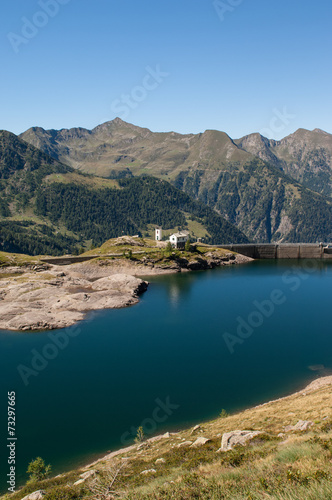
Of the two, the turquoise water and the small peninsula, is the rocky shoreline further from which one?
the turquoise water

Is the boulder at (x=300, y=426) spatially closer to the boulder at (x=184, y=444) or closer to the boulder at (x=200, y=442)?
the boulder at (x=200, y=442)

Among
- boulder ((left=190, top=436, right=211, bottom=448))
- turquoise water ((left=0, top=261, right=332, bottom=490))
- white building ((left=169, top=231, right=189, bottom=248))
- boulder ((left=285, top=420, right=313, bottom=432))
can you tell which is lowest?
turquoise water ((left=0, top=261, right=332, bottom=490))

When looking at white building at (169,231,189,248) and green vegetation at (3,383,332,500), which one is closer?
green vegetation at (3,383,332,500)

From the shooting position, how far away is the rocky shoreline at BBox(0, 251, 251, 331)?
284 feet

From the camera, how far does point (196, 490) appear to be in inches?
698

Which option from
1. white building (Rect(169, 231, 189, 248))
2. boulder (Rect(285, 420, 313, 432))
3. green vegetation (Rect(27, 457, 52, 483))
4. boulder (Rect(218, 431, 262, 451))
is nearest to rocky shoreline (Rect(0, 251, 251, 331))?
white building (Rect(169, 231, 189, 248))

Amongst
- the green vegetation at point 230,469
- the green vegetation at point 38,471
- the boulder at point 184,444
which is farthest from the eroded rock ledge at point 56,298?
the boulder at point 184,444

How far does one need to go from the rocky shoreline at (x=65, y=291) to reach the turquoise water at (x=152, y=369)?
17.8 ft

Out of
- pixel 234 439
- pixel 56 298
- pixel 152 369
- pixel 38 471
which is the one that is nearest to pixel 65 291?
pixel 56 298

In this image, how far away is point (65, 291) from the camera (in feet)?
353

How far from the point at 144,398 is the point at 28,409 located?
15.9m

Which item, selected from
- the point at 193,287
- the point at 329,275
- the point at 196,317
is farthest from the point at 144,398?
the point at 329,275

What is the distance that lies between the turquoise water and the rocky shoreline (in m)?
5.43

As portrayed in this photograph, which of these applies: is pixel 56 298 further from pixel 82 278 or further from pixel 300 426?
pixel 300 426
